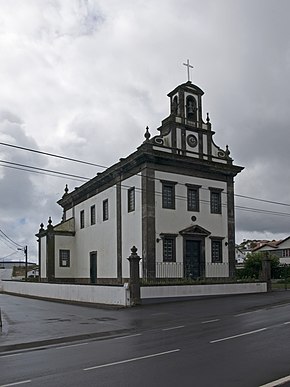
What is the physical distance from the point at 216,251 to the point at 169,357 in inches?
1018

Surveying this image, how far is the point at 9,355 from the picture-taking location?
11664mm

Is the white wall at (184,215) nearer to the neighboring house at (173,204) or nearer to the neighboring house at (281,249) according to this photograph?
the neighboring house at (173,204)

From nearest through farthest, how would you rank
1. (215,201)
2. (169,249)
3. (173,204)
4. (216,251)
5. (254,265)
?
(169,249), (173,204), (216,251), (215,201), (254,265)

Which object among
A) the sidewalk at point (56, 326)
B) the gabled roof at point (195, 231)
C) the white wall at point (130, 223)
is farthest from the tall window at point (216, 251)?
the sidewalk at point (56, 326)

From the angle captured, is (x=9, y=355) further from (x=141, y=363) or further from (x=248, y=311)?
(x=248, y=311)

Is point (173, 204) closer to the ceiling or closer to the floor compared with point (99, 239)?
closer to the ceiling

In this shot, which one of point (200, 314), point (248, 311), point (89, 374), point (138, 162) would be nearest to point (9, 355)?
point (89, 374)

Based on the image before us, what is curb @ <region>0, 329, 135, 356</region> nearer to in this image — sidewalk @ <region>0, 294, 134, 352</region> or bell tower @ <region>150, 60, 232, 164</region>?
sidewalk @ <region>0, 294, 134, 352</region>

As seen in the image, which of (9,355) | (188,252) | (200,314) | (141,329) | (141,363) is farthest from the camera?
(188,252)

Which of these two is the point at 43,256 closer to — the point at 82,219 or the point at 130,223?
the point at 82,219

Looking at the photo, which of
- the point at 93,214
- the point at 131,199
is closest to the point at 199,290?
the point at 131,199

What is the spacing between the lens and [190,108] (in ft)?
118

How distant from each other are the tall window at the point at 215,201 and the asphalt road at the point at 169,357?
18.0 meters

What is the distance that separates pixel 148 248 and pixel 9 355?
20230 mm
